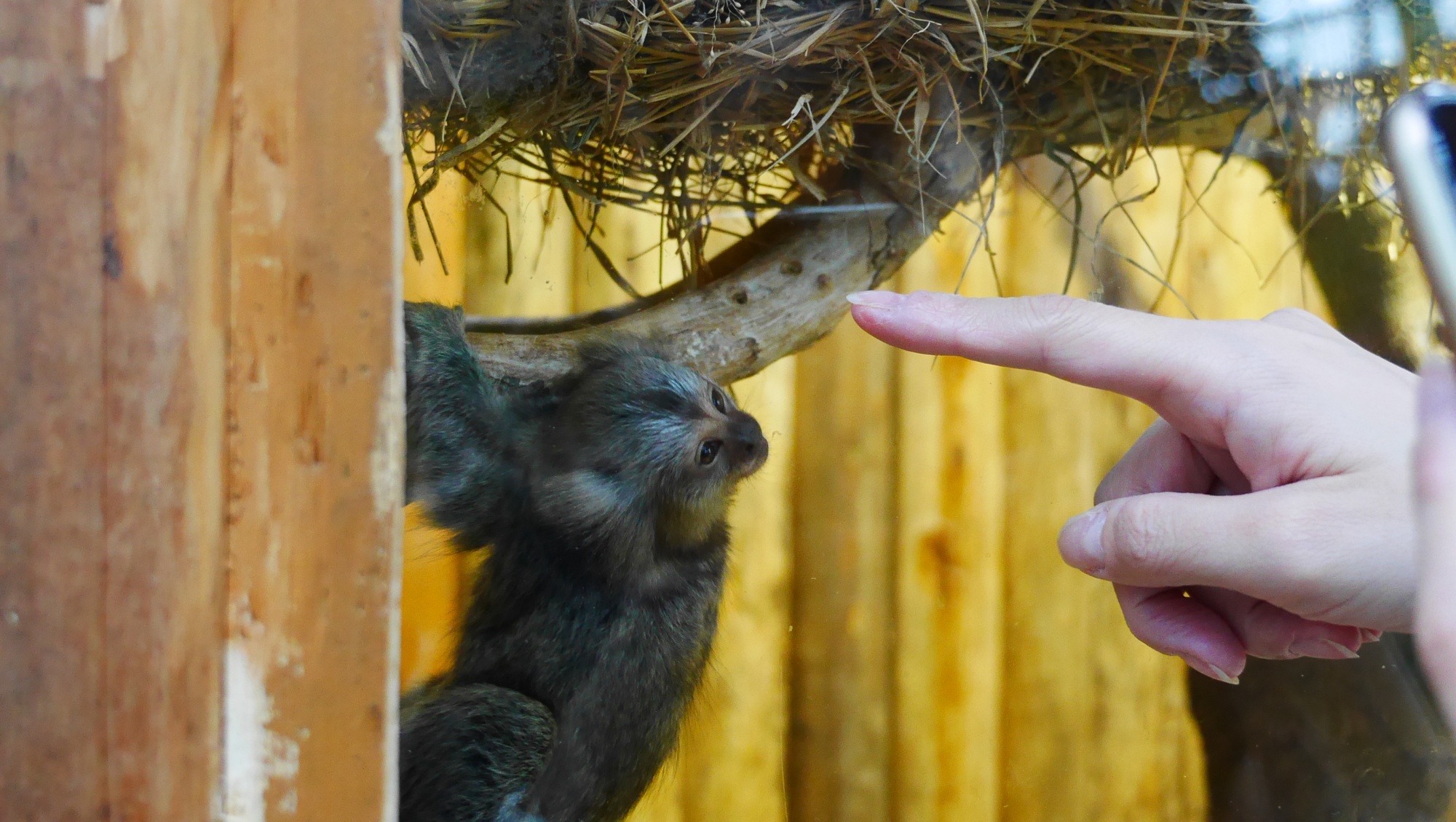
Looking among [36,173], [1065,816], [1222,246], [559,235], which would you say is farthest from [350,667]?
[1222,246]

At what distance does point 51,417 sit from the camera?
27.3 inches

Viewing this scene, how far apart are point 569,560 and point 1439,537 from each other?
96 centimetres

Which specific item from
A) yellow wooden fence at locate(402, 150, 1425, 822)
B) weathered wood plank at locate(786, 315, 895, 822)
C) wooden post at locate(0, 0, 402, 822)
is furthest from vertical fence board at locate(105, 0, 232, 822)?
weathered wood plank at locate(786, 315, 895, 822)

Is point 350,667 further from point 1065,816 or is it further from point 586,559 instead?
point 1065,816

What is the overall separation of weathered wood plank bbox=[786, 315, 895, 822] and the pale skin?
455 mm

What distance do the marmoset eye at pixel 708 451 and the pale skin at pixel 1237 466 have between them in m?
0.49

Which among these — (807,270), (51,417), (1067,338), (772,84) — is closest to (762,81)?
(772,84)

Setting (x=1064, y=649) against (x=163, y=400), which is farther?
(x=1064, y=649)

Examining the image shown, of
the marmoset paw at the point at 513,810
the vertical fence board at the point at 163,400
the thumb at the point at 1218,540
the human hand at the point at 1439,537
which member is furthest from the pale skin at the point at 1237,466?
the marmoset paw at the point at 513,810

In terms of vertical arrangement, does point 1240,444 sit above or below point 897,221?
below

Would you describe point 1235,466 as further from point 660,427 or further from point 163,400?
point 163,400

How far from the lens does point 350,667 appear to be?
749mm

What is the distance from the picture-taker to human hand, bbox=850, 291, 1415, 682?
0.72 m

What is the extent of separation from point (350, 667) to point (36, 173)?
16.3 inches
